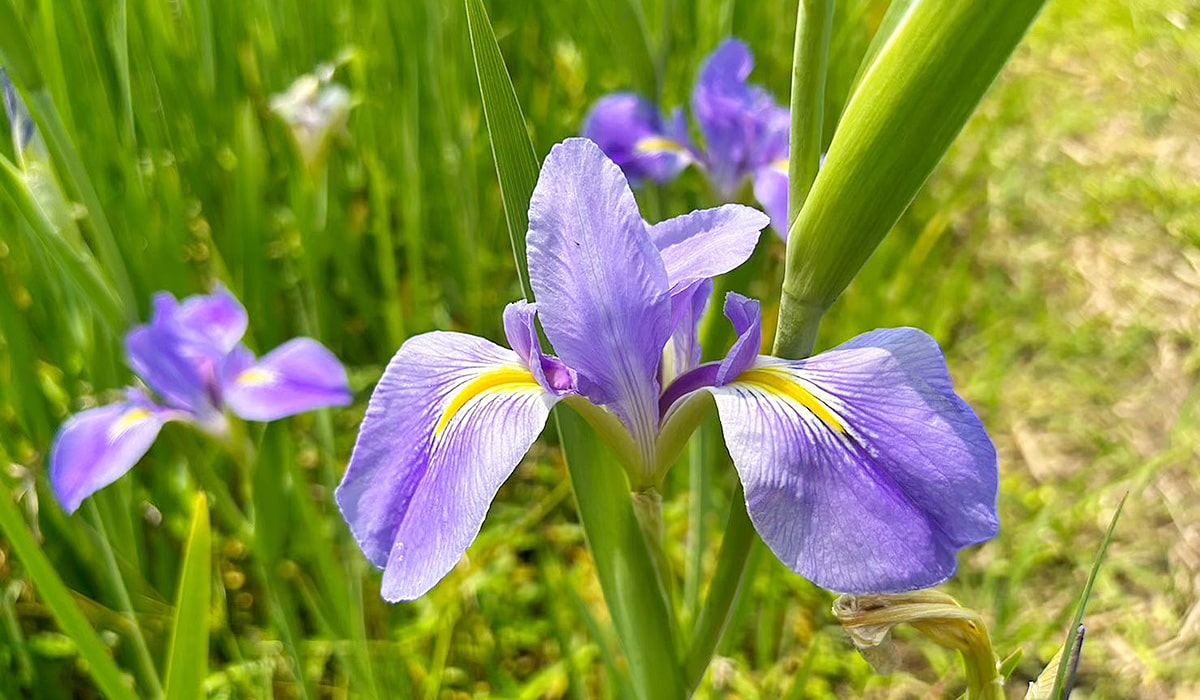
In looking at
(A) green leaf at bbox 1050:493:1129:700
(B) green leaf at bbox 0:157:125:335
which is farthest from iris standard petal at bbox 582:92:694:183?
(A) green leaf at bbox 1050:493:1129:700

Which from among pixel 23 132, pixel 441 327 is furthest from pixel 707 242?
pixel 441 327

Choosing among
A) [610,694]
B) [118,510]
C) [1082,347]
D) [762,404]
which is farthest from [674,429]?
[1082,347]

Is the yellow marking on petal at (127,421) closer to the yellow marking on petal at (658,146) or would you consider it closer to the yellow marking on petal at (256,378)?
the yellow marking on petal at (256,378)

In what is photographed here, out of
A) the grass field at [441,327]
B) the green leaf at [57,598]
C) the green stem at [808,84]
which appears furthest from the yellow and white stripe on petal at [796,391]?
the green leaf at [57,598]

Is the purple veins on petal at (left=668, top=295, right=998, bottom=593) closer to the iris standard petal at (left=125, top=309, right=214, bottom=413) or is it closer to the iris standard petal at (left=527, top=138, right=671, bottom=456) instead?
the iris standard petal at (left=527, top=138, right=671, bottom=456)

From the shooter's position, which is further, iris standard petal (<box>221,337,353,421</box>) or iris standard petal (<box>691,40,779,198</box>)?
iris standard petal (<box>691,40,779,198</box>)

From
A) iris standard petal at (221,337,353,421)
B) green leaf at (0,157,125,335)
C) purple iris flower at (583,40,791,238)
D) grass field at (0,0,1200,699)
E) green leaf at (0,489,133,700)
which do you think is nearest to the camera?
green leaf at (0,489,133,700)
